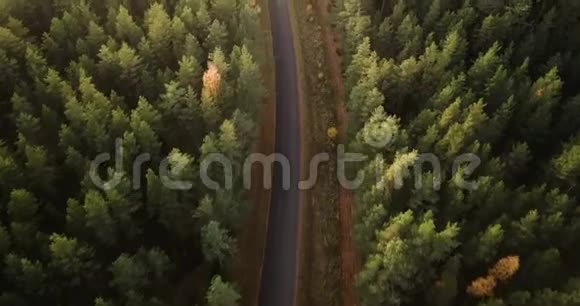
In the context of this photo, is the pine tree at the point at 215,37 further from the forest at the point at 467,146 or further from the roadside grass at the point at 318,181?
the forest at the point at 467,146

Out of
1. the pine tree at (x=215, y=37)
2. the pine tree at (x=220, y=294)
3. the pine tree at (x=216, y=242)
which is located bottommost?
the pine tree at (x=220, y=294)

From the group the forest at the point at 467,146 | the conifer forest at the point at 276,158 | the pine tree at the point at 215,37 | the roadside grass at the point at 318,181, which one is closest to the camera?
the conifer forest at the point at 276,158

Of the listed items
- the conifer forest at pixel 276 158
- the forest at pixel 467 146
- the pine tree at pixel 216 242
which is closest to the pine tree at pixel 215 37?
the conifer forest at pixel 276 158

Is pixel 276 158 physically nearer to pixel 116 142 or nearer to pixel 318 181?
pixel 318 181

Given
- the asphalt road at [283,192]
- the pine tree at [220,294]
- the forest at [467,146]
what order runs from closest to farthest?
the pine tree at [220,294] < the forest at [467,146] < the asphalt road at [283,192]

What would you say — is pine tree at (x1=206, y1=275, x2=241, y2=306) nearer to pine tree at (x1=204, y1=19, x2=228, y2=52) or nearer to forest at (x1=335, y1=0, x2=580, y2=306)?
forest at (x1=335, y1=0, x2=580, y2=306)

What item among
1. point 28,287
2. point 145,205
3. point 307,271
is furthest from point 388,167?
point 28,287

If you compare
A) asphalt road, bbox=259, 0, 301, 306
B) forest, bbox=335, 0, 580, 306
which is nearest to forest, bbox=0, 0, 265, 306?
asphalt road, bbox=259, 0, 301, 306

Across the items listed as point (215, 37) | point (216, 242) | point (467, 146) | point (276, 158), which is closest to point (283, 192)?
point (276, 158)

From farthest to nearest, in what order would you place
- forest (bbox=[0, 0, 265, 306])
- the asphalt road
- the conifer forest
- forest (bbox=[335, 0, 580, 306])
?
the asphalt road → forest (bbox=[335, 0, 580, 306]) → the conifer forest → forest (bbox=[0, 0, 265, 306])
